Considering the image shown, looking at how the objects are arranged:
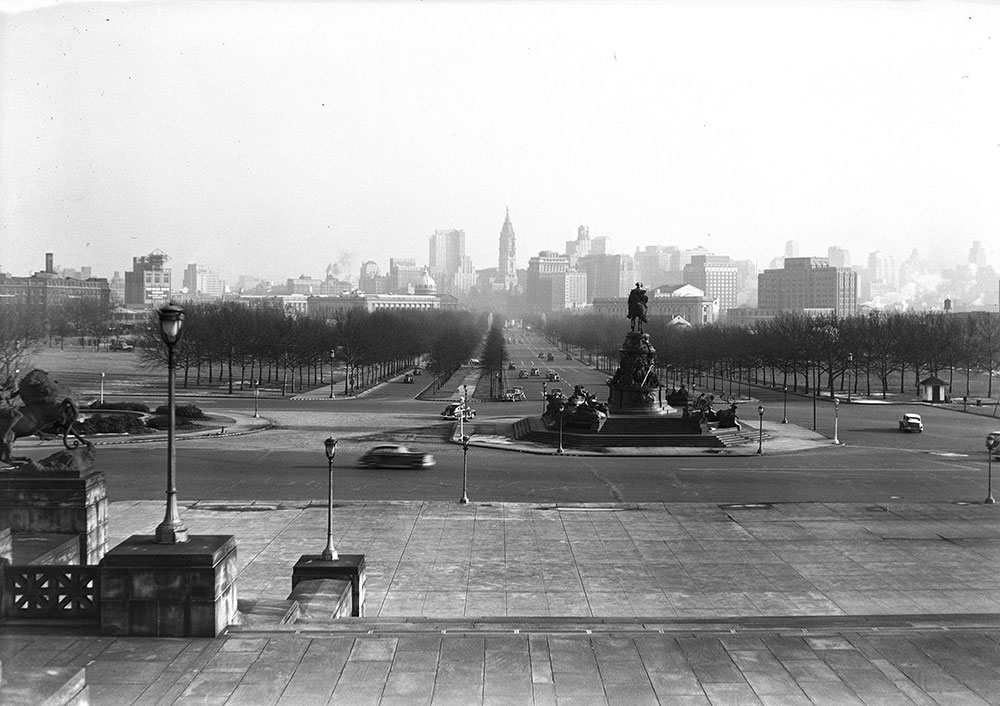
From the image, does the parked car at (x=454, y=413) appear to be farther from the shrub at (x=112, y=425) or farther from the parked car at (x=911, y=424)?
the parked car at (x=911, y=424)

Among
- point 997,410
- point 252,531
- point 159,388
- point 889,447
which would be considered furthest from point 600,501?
point 159,388

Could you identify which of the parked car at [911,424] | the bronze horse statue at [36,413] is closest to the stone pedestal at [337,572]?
the bronze horse statue at [36,413]

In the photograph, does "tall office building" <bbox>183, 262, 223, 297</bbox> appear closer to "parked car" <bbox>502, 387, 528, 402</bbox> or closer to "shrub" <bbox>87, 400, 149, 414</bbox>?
"shrub" <bbox>87, 400, 149, 414</bbox>

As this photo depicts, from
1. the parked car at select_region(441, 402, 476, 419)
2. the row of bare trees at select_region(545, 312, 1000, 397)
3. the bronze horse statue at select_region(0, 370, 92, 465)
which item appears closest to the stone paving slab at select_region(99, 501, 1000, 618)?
the bronze horse statue at select_region(0, 370, 92, 465)

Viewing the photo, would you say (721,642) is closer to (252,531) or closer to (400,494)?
(252,531)

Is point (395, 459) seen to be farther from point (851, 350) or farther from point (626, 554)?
point (851, 350)

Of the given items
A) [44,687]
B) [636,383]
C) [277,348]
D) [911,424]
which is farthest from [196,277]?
[44,687]
